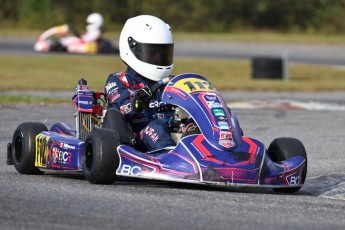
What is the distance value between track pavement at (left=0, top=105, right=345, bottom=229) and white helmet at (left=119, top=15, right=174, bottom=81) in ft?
3.46

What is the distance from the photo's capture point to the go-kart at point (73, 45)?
29406 mm

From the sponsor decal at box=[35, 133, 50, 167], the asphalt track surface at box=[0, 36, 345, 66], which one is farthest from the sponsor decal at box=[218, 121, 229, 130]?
the asphalt track surface at box=[0, 36, 345, 66]

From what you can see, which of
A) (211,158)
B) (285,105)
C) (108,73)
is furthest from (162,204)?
(108,73)

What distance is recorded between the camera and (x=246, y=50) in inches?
1304

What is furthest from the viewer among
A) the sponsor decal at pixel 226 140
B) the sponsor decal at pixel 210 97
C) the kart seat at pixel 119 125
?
the kart seat at pixel 119 125

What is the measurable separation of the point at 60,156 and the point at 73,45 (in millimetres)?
22420

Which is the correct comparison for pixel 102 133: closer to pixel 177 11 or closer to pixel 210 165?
pixel 210 165

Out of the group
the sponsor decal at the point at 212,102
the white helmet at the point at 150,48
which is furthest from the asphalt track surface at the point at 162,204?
the white helmet at the point at 150,48

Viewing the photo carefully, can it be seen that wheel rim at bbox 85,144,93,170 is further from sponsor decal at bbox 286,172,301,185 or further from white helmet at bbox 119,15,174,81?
sponsor decal at bbox 286,172,301,185

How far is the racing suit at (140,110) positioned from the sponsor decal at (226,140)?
1.68ft

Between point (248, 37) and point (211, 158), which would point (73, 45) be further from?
point (211, 158)

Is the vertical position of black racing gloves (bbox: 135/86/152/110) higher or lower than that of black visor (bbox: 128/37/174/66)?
lower

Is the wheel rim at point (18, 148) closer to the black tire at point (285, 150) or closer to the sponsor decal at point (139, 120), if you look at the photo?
the sponsor decal at point (139, 120)

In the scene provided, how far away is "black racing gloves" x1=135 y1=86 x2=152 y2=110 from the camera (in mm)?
7633
